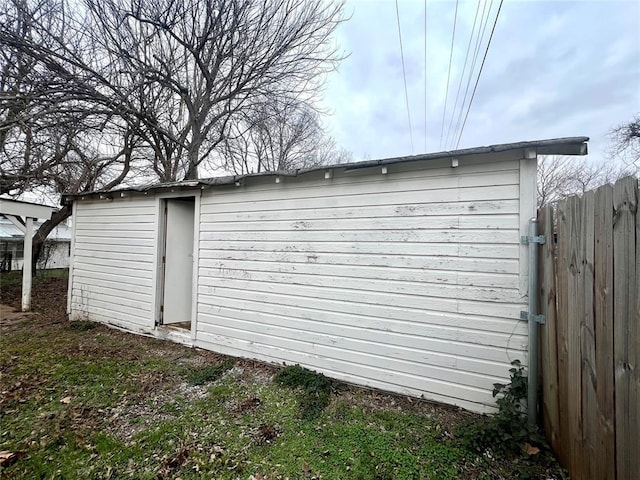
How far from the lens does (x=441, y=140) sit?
9719mm

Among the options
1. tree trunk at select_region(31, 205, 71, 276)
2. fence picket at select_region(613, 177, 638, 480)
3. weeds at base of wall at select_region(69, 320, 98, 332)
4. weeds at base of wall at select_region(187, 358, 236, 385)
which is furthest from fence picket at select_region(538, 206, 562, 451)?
tree trunk at select_region(31, 205, 71, 276)

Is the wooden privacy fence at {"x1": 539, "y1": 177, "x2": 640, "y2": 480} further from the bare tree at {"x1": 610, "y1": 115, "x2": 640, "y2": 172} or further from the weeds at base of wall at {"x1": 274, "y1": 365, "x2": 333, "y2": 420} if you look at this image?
the bare tree at {"x1": 610, "y1": 115, "x2": 640, "y2": 172}

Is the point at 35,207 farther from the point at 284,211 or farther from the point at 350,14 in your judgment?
the point at 350,14

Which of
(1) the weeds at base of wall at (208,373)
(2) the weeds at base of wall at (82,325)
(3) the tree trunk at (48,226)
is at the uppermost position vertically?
(3) the tree trunk at (48,226)

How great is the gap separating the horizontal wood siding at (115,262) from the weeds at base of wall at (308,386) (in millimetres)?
2775

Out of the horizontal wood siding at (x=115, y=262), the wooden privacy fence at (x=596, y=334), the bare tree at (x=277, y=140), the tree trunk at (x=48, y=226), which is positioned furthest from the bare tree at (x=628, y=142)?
the tree trunk at (x=48, y=226)

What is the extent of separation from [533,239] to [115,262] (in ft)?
20.2

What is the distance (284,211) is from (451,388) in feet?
8.56

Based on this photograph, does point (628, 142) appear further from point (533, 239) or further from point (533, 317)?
point (533, 317)

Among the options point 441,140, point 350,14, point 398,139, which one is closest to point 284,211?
point 350,14

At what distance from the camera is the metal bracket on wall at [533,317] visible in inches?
89.2

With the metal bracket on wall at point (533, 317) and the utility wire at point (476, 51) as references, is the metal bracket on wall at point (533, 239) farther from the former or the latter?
the utility wire at point (476, 51)

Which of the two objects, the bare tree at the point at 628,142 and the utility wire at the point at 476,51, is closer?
the utility wire at the point at 476,51

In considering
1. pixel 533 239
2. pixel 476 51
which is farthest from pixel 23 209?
pixel 476 51
